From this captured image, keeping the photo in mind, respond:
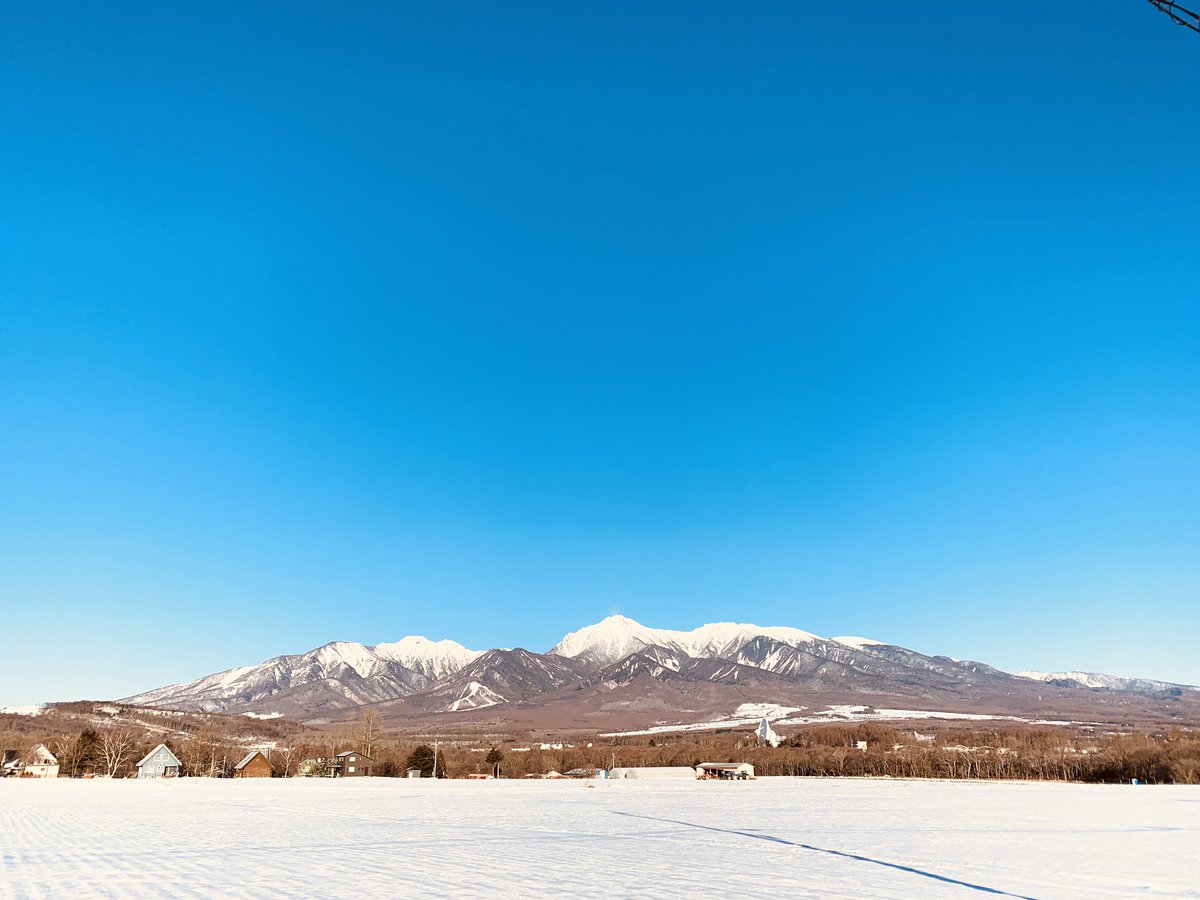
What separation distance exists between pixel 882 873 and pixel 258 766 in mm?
82660

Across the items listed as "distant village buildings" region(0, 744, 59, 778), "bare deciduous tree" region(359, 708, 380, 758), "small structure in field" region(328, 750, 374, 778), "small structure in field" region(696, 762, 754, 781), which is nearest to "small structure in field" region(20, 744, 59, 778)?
"distant village buildings" region(0, 744, 59, 778)

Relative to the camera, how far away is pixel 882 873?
13703 mm

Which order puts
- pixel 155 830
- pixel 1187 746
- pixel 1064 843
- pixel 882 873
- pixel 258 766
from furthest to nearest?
pixel 258 766 < pixel 1187 746 < pixel 155 830 < pixel 1064 843 < pixel 882 873

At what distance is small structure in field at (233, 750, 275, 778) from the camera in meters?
80.7

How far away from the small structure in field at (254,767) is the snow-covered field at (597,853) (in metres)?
54.3

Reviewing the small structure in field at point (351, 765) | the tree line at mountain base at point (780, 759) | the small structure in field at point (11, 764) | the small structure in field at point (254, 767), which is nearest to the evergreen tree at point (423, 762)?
the tree line at mountain base at point (780, 759)

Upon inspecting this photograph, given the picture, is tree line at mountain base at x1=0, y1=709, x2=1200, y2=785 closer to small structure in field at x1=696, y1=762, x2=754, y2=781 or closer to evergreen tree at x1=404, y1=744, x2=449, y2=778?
evergreen tree at x1=404, y1=744, x2=449, y2=778

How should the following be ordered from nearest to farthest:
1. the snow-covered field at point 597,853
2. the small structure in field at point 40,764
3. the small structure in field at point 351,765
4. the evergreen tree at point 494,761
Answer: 1. the snow-covered field at point 597,853
2. the small structure in field at point 40,764
3. the small structure in field at point 351,765
4. the evergreen tree at point 494,761

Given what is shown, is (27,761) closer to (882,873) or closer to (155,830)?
(155,830)

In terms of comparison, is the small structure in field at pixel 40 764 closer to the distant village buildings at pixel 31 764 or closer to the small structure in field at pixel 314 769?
the distant village buildings at pixel 31 764

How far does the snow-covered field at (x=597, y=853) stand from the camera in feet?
39.2

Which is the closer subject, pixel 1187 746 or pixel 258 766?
pixel 1187 746

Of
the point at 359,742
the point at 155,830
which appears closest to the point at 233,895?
the point at 155,830

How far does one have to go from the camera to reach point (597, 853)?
16.5 metres
